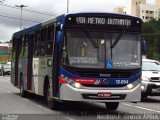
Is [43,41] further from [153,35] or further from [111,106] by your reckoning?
[153,35]

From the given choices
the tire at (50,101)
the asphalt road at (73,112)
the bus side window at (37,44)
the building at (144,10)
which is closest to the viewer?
the asphalt road at (73,112)

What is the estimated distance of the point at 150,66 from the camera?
21.4m

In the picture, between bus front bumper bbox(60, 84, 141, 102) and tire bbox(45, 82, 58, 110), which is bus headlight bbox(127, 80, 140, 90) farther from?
tire bbox(45, 82, 58, 110)

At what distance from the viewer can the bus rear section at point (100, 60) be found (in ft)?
46.9

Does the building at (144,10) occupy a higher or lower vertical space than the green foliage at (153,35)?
higher

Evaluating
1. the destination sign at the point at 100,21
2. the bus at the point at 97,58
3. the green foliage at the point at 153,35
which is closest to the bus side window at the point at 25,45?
the bus at the point at 97,58

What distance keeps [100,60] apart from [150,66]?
742 cm

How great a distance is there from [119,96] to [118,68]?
0.81 meters

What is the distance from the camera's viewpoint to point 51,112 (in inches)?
601

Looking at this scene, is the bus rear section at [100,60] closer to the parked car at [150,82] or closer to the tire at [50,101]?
the tire at [50,101]

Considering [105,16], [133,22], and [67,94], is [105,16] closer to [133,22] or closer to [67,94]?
[133,22]

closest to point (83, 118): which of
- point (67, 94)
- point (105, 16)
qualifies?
point (67, 94)

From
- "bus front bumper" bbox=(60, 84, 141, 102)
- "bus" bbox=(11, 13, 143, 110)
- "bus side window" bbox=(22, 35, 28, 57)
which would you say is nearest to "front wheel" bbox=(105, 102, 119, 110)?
"bus" bbox=(11, 13, 143, 110)

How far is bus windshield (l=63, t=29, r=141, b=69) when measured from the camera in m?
Answer: 14.4
